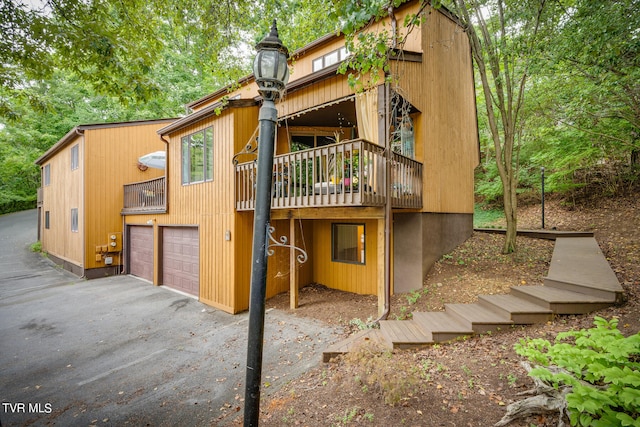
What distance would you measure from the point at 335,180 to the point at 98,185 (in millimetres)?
12178

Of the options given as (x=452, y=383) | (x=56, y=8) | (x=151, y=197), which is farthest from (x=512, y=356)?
(x=151, y=197)

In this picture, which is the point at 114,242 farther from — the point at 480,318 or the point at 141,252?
the point at 480,318

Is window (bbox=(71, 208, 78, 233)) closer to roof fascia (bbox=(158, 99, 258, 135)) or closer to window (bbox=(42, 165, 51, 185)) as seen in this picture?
window (bbox=(42, 165, 51, 185))

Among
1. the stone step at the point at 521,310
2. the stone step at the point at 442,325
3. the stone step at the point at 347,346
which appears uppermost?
the stone step at the point at 521,310

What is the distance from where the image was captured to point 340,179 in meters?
5.64

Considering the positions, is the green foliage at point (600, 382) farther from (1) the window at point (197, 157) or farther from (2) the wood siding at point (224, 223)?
(1) the window at point (197, 157)

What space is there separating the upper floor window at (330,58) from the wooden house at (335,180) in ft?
0.16

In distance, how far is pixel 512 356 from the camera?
3.78m

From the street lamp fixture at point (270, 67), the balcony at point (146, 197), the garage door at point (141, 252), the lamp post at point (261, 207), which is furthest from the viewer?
the garage door at point (141, 252)

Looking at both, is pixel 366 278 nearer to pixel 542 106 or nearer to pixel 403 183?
pixel 403 183

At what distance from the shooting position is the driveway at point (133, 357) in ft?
12.8

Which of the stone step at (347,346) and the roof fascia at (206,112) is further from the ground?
the roof fascia at (206,112)

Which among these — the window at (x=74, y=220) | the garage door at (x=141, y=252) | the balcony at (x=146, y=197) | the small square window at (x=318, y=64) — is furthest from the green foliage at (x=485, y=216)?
the window at (x=74, y=220)

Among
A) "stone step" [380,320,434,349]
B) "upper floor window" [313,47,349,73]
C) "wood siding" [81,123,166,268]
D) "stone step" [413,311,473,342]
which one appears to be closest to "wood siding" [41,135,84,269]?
"wood siding" [81,123,166,268]
